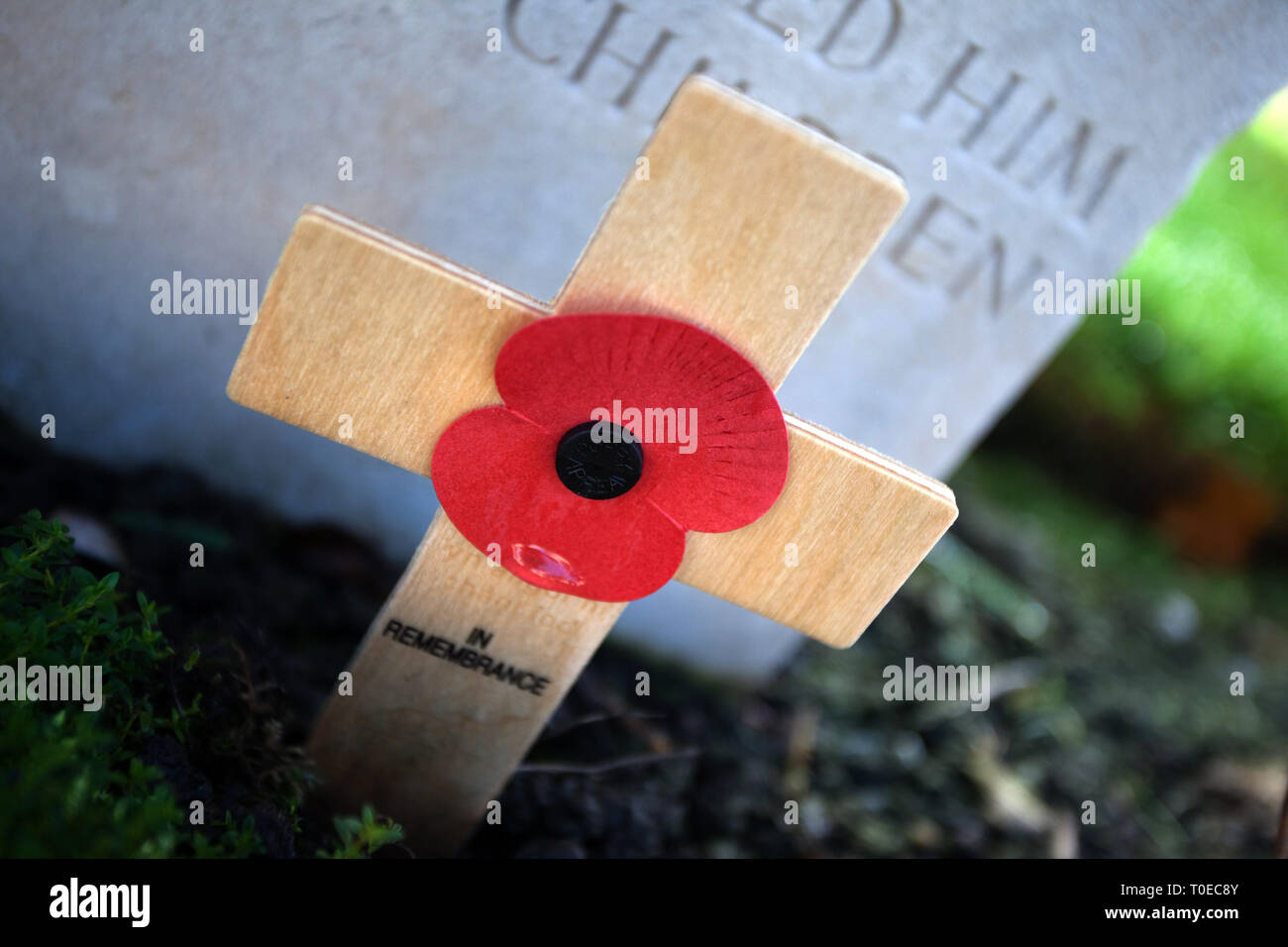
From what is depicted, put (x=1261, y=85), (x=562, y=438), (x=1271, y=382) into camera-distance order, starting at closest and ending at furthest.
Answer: (x=562, y=438), (x=1261, y=85), (x=1271, y=382)

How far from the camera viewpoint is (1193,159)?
57.1 inches

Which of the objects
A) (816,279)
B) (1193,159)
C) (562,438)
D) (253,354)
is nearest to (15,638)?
(253,354)

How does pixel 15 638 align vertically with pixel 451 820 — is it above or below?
above

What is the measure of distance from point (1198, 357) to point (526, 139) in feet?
6.85

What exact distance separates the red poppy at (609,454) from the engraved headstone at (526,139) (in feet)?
2.05

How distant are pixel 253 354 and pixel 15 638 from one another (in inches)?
12.3

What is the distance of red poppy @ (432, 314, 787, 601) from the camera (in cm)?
92

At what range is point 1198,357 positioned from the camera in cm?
272

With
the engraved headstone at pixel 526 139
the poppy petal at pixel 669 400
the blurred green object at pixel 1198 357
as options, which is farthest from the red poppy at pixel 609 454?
the blurred green object at pixel 1198 357

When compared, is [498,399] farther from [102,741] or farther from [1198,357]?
[1198,357]

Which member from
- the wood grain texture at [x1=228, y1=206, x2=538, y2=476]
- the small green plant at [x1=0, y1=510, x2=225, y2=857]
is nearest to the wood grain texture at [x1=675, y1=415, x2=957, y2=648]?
the wood grain texture at [x1=228, y1=206, x2=538, y2=476]

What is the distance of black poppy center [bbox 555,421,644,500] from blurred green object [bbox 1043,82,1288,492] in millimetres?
2196
